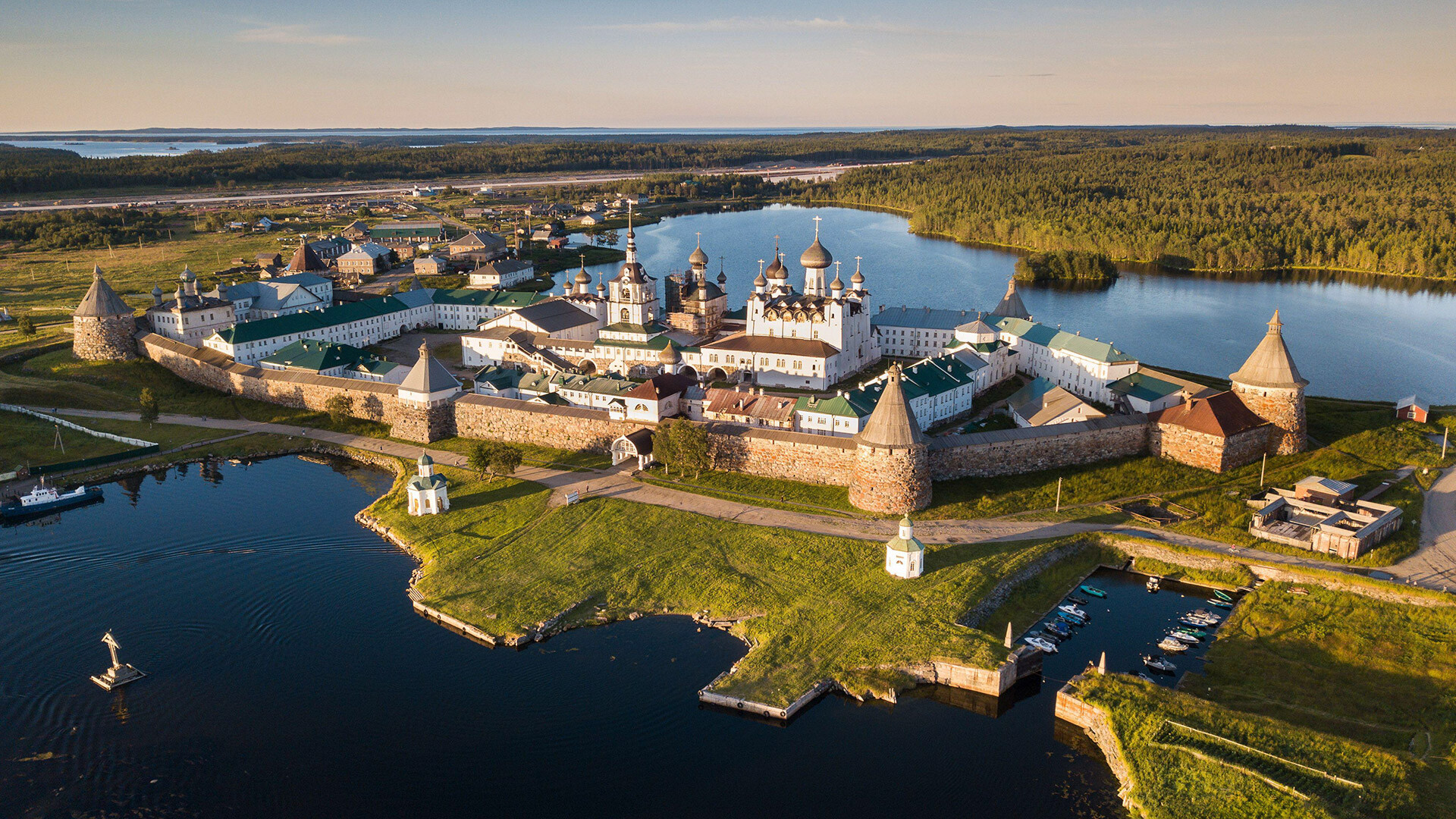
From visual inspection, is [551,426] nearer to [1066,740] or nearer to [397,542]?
[397,542]

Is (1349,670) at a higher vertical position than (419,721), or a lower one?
higher

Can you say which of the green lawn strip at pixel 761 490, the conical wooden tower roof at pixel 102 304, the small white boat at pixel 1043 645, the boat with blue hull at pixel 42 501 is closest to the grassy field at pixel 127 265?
the conical wooden tower roof at pixel 102 304

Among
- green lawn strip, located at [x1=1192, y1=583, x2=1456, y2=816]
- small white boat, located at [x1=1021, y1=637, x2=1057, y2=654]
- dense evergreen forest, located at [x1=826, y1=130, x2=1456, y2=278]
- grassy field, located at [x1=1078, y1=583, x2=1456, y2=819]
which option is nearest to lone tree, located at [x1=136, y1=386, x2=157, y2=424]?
small white boat, located at [x1=1021, y1=637, x2=1057, y2=654]

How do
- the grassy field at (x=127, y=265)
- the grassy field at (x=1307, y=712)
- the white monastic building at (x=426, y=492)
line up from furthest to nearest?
the grassy field at (x=127, y=265)
the white monastic building at (x=426, y=492)
the grassy field at (x=1307, y=712)

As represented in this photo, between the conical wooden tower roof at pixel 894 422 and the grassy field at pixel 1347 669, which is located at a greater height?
the conical wooden tower roof at pixel 894 422

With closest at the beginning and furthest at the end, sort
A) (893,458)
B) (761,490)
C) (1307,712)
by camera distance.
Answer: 1. (1307,712)
2. (893,458)
3. (761,490)

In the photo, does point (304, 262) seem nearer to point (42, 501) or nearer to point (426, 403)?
point (426, 403)

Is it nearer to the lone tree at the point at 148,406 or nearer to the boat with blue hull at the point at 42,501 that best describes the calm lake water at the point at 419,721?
the boat with blue hull at the point at 42,501

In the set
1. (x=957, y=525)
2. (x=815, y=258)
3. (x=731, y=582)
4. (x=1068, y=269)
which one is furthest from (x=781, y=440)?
(x=1068, y=269)
